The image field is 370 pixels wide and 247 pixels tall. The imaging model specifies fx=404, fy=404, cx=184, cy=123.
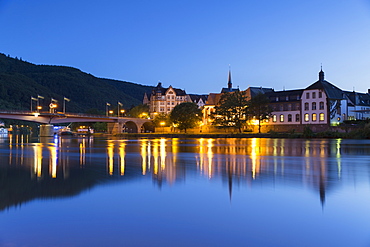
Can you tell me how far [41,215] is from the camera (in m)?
11.0

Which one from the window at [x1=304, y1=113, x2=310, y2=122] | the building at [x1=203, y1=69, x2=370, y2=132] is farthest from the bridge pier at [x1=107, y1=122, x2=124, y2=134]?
the window at [x1=304, y1=113, x2=310, y2=122]

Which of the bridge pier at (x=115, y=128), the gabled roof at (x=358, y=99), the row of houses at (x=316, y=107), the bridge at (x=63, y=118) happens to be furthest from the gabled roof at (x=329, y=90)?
the bridge pier at (x=115, y=128)

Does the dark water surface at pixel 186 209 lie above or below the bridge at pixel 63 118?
below

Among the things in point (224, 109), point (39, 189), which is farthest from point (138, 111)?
point (39, 189)

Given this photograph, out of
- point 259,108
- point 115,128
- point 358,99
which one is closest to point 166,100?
point 115,128

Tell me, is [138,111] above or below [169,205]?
above

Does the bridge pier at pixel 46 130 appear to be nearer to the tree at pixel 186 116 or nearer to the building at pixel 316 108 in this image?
the tree at pixel 186 116

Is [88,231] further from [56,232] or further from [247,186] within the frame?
[247,186]

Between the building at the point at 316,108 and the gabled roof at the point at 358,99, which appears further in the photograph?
the gabled roof at the point at 358,99

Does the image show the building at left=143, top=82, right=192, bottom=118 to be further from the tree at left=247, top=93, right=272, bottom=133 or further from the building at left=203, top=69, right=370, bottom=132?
the tree at left=247, top=93, right=272, bottom=133

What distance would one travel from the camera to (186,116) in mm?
112250

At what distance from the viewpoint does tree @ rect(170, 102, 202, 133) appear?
4432 inches

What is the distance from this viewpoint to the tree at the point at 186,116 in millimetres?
112562

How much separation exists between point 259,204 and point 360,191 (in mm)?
4613
